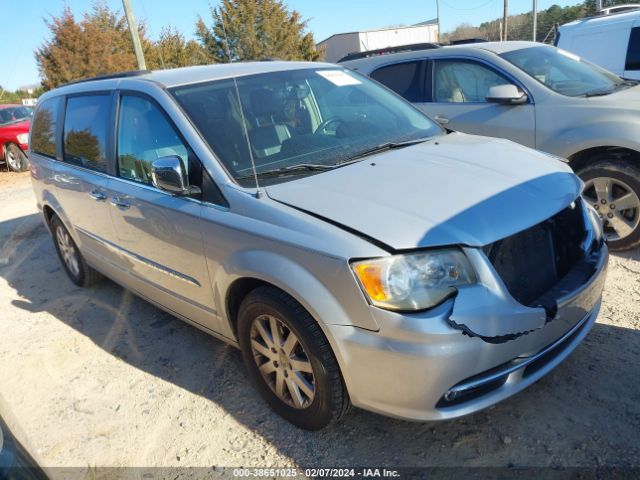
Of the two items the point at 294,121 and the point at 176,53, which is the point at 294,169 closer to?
the point at 294,121

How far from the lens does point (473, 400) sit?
2.20m

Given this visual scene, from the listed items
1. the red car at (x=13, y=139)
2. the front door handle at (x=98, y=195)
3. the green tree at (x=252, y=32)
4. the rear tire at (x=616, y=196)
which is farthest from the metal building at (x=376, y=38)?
the front door handle at (x=98, y=195)

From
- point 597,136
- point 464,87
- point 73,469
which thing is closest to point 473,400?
point 73,469

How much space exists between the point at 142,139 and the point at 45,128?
217cm

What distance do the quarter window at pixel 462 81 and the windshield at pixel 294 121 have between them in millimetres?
1649

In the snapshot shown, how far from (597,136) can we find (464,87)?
1.46m

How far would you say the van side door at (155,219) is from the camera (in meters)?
2.93

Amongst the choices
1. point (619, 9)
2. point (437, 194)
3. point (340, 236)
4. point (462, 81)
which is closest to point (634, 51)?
point (619, 9)

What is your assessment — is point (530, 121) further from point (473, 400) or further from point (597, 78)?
point (473, 400)

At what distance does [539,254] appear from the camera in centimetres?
243

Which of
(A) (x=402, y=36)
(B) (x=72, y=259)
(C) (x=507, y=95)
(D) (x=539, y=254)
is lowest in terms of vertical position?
(A) (x=402, y=36)

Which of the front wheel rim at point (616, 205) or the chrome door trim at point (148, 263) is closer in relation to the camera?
the chrome door trim at point (148, 263)

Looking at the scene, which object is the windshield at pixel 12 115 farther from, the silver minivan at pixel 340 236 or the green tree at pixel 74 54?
the silver minivan at pixel 340 236

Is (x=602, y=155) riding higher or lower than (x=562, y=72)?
lower
